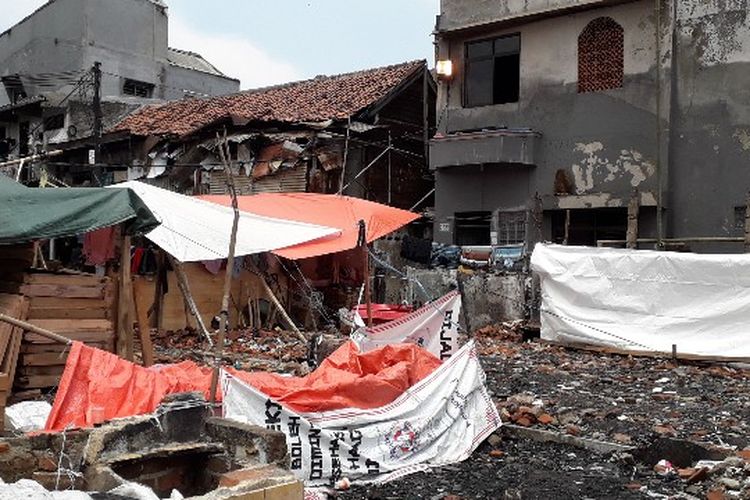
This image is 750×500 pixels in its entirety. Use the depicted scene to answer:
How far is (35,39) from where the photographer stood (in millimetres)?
30734

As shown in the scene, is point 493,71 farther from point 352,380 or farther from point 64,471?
point 64,471

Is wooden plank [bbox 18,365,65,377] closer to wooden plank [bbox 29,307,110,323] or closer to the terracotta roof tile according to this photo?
wooden plank [bbox 29,307,110,323]

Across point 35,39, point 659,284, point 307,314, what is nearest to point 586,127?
point 659,284

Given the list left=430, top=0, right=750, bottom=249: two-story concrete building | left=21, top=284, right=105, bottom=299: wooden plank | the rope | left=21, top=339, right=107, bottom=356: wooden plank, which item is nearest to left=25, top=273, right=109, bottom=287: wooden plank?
left=21, top=284, right=105, bottom=299: wooden plank

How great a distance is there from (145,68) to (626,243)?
24.2 m

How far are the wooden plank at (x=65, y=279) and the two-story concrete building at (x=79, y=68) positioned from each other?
18383 millimetres

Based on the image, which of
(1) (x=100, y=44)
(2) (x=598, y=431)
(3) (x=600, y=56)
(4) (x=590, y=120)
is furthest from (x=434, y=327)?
(1) (x=100, y=44)

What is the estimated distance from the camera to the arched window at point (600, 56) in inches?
624

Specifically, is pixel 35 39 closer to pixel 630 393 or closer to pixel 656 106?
pixel 656 106

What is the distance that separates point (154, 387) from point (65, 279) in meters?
2.74

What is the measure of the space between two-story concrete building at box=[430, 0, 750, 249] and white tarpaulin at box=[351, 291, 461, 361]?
5835 millimetres

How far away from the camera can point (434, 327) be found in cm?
1014

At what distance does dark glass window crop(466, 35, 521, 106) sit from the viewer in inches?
687

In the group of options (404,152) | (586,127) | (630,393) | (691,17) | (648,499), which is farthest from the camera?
(404,152)
